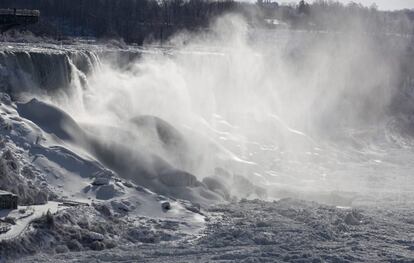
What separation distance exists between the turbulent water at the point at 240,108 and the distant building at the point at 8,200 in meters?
5.21

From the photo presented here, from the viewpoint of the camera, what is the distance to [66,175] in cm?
2220

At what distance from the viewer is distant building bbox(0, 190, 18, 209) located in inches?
746

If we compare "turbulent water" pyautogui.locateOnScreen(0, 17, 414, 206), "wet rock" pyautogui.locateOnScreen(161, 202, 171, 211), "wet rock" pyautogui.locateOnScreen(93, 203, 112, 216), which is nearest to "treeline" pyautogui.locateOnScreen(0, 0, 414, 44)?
"turbulent water" pyautogui.locateOnScreen(0, 17, 414, 206)

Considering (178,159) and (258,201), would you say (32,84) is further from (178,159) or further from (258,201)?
(258,201)

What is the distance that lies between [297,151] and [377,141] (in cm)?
1008

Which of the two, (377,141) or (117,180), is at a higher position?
(117,180)

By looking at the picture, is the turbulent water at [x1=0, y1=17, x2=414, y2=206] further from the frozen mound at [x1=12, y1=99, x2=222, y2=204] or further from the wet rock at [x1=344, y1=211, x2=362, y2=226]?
the wet rock at [x1=344, y1=211, x2=362, y2=226]

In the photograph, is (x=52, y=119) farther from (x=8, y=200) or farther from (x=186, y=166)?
(x=8, y=200)

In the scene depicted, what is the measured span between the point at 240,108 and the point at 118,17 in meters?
28.1

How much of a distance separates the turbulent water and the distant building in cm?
521

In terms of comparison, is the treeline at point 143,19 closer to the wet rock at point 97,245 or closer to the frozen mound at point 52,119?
the frozen mound at point 52,119

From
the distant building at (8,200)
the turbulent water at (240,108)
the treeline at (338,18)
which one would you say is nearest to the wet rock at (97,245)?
the distant building at (8,200)

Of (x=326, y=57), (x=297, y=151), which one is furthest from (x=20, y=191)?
(x=326, y=57)

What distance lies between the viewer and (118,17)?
68.1 metres
